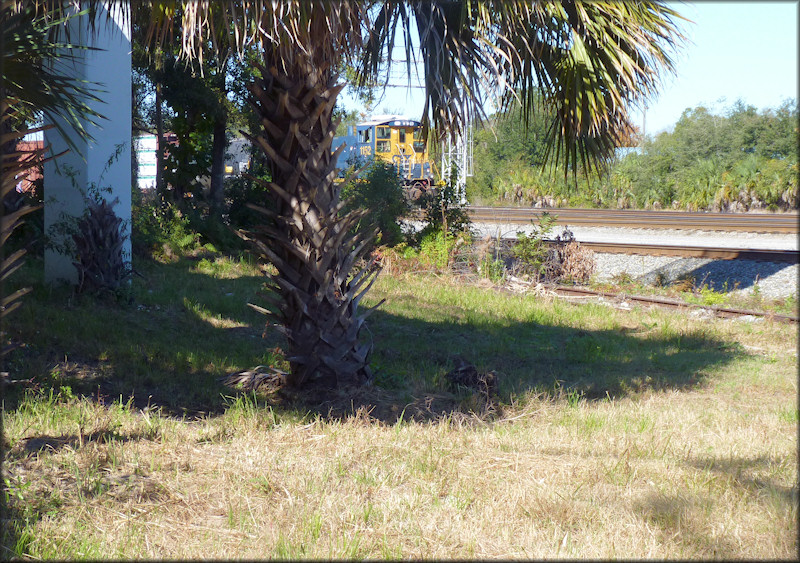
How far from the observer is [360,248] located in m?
5.93

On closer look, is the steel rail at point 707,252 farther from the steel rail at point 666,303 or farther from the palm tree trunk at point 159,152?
the palm tree trunk at point 159,152

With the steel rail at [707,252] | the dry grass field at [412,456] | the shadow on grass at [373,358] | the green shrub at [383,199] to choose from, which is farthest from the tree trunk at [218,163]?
the dry grass field at [412,456]

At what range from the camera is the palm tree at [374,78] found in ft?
17.2

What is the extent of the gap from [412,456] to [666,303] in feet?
25.0

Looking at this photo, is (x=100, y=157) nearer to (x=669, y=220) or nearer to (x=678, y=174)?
(x=669, y=220)

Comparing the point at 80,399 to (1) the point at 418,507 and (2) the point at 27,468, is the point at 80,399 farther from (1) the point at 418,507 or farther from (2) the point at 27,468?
(1) the point at 418,507

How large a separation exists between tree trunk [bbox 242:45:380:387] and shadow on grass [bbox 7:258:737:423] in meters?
0.32

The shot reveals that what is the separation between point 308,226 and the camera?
559cm

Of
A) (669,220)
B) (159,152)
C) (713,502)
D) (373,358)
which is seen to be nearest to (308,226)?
(373,358)

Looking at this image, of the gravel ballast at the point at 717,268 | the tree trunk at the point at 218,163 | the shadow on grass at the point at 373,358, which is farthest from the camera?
the tree trunk at the point at 218,163

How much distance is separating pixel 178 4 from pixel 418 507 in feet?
11.8

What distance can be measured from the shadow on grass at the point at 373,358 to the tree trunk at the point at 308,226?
1.06ft

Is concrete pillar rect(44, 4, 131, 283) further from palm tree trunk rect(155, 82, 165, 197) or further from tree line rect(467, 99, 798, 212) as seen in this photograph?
tree line rect(467, 99, 798, 212)

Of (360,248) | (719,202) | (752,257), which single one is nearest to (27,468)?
(360,248)
